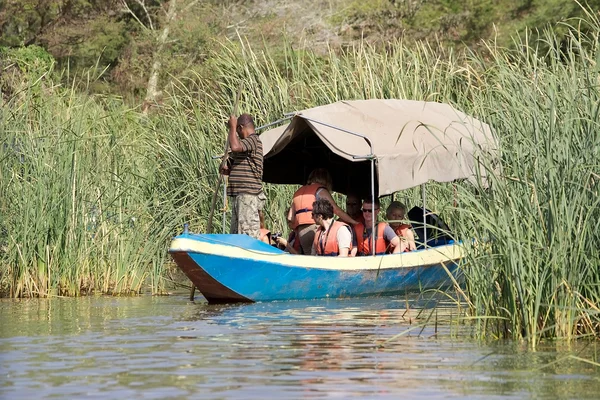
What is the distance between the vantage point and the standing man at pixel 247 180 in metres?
13.1

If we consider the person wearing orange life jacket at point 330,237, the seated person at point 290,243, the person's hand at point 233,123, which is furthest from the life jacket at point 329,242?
the person's hand at point 233,123

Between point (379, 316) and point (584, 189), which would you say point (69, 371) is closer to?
point (584, 189)

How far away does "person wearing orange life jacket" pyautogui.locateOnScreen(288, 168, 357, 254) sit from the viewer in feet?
43.9

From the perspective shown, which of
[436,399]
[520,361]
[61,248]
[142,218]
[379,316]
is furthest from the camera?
[142,218]

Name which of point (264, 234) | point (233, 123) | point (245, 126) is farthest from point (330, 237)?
point (233, 123)

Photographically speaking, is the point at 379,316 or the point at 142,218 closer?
the point at 379,316

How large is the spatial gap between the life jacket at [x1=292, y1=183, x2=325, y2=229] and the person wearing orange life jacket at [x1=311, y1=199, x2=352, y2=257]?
243 millimetres

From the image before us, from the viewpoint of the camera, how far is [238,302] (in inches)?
503

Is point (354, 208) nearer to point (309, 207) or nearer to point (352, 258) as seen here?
point (309, 207)

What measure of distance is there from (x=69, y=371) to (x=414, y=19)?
26.7 metres

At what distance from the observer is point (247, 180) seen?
1312cm

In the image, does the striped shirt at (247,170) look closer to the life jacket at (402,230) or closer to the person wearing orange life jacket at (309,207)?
the person wearing orange life jacket at (309,207)

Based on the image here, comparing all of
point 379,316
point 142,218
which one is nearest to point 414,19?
point 142,218

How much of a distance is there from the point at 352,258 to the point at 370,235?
70 centimetres
